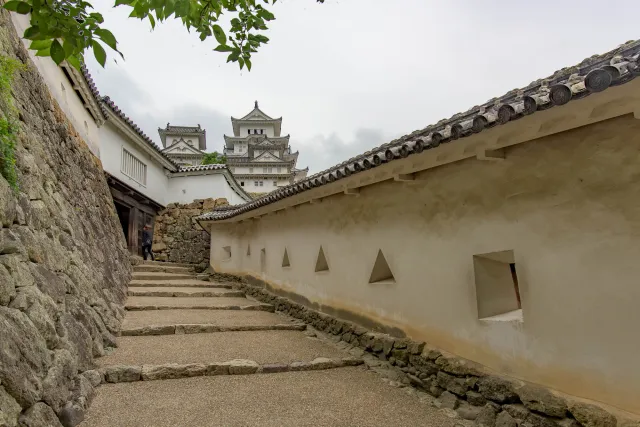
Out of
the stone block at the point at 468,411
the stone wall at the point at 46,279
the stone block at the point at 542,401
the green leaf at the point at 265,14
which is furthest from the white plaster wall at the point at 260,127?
the stone block at the point at 542,401

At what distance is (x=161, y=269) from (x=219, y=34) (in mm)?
11306

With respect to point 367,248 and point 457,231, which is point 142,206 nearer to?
point 367,248

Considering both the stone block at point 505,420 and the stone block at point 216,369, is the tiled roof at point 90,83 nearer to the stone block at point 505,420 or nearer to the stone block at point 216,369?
the stone block at point 216,369

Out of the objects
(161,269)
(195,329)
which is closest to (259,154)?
(161,269)

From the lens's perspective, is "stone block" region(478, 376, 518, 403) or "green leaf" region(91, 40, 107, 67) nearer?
"green leaf" region(91, 40, 107, 67)

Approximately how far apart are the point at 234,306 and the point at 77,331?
4.48 metres

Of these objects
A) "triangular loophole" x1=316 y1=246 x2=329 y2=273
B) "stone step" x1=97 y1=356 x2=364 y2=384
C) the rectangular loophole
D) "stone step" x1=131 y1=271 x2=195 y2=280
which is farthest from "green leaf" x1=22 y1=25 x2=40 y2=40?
→ "stone step" x1=131 y1=271 x2=195 y2=280

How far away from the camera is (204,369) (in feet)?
15.0

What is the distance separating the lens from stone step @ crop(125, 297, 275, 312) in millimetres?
7578

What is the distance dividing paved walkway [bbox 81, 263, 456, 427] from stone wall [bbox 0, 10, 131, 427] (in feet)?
1.22

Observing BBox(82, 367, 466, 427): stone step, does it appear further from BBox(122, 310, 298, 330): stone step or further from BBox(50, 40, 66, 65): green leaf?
BBox(50, 40, 66, 65): green leaf

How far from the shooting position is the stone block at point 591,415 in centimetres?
260

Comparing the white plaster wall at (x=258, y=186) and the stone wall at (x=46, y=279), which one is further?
the white plaster wall at (x=258, y=186)

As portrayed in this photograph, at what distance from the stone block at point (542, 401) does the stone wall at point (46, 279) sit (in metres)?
3.49
